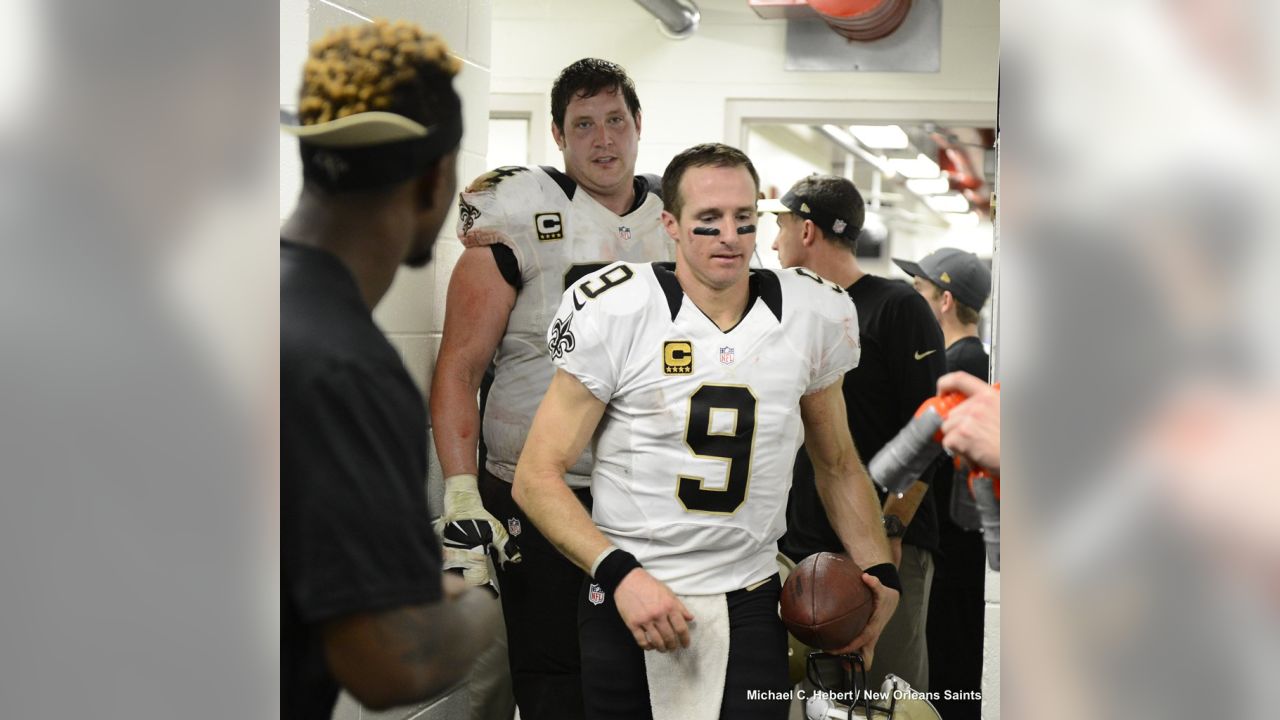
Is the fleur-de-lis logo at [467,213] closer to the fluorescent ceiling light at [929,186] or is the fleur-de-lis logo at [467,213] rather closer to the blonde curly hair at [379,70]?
the blonde curly hair at [379,70]

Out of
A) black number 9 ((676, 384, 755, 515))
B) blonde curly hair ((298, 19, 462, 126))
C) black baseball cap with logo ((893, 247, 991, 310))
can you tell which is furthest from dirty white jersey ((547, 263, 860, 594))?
blonde curly hair ((298, 19, 462, 126))

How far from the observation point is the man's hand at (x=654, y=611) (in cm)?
142

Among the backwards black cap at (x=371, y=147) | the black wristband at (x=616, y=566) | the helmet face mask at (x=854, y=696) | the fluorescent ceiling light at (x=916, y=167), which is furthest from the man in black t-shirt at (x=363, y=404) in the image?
the fluorescent ceiling light at (x=916, y=167)

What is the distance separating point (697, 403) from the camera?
141 cm

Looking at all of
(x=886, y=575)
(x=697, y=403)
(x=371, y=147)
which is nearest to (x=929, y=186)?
A: (x=697, y=403)

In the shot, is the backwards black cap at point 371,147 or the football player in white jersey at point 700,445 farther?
the backwards black cap at point 371,147

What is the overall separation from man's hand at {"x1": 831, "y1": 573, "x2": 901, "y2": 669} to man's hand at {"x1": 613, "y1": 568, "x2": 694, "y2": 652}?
21 cm

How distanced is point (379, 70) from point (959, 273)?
2.77 feet

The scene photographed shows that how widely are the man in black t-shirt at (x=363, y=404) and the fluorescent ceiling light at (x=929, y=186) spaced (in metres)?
0.63

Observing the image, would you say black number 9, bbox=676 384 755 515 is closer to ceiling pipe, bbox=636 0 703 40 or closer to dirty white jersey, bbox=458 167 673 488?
dirty white jersey, bbox=458 167 673 488

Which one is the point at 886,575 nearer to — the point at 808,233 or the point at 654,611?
the point at 654,611

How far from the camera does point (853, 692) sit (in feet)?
4.80
